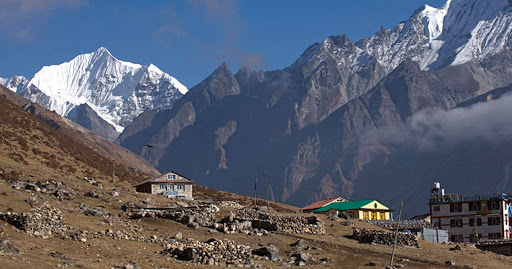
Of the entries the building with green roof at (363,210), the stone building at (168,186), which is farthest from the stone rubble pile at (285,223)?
the building with green roof at (363,210)

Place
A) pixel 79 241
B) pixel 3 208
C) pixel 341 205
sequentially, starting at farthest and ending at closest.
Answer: pixel 341 205 → pixel 3 208 → pixel 79 241

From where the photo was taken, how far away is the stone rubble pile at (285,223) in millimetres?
61625

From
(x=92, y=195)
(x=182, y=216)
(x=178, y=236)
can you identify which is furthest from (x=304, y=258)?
(x=92, y=195)

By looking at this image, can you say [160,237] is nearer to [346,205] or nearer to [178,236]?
[178,236]

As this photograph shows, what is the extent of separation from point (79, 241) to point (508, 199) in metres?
81.7

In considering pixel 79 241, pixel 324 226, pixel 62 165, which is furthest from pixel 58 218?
pixel 62 165

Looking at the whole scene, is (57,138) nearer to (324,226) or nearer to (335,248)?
(324,226)

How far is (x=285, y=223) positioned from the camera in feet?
204

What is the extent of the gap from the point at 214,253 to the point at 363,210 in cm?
7674

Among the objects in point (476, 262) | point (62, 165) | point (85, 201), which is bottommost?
point (476, 262)

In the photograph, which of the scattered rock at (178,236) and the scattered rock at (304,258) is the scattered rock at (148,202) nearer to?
the scattered rock at (178,236)

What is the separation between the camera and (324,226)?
2616 inches

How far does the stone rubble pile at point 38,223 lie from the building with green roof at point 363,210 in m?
73.6

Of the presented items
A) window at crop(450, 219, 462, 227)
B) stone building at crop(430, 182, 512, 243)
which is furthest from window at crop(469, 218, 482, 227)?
window at crop(450, 219, 462, 227)
